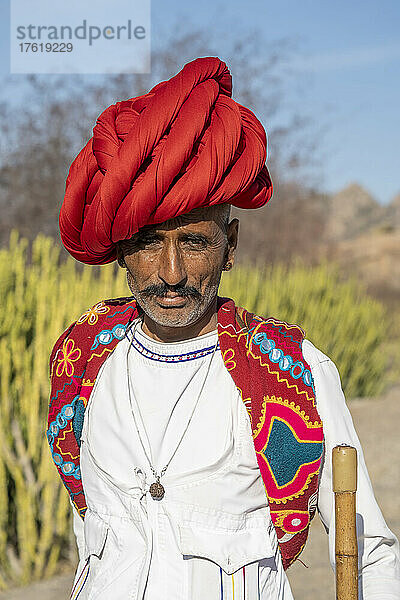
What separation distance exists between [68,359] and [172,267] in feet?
1.30

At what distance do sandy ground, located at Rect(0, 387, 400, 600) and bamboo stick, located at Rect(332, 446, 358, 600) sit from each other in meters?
3.09

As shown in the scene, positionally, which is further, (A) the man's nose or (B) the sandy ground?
(B) the sandy ground

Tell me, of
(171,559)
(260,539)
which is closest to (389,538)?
(260,539)

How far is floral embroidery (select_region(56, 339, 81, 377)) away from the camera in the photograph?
6.10 ft

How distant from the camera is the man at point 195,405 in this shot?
1.61 metres

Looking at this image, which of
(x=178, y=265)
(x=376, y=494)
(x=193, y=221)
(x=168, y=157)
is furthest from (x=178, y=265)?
(x=376, y=494)

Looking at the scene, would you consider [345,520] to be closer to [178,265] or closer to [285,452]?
[285,452]

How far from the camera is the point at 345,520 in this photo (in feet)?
4.75

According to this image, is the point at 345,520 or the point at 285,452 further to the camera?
the point at 285,452

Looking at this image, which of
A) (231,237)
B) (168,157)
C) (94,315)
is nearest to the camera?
(168,157)

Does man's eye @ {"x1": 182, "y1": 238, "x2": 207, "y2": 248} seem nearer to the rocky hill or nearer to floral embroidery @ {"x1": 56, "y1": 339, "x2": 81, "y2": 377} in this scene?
floral embroidery @ {"x1": 56, "y1": 339, "x2": 81, "y2": 377}

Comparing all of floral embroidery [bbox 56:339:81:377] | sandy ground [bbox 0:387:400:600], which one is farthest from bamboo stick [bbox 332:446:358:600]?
sandy ground [bbox 0:387:400:600]

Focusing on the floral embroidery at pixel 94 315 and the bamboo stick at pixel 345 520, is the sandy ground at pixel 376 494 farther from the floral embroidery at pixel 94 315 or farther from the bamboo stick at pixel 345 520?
the bamboo stick at pixel 345 520

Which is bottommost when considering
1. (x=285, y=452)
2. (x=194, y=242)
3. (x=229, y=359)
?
(x=285, y=452)
